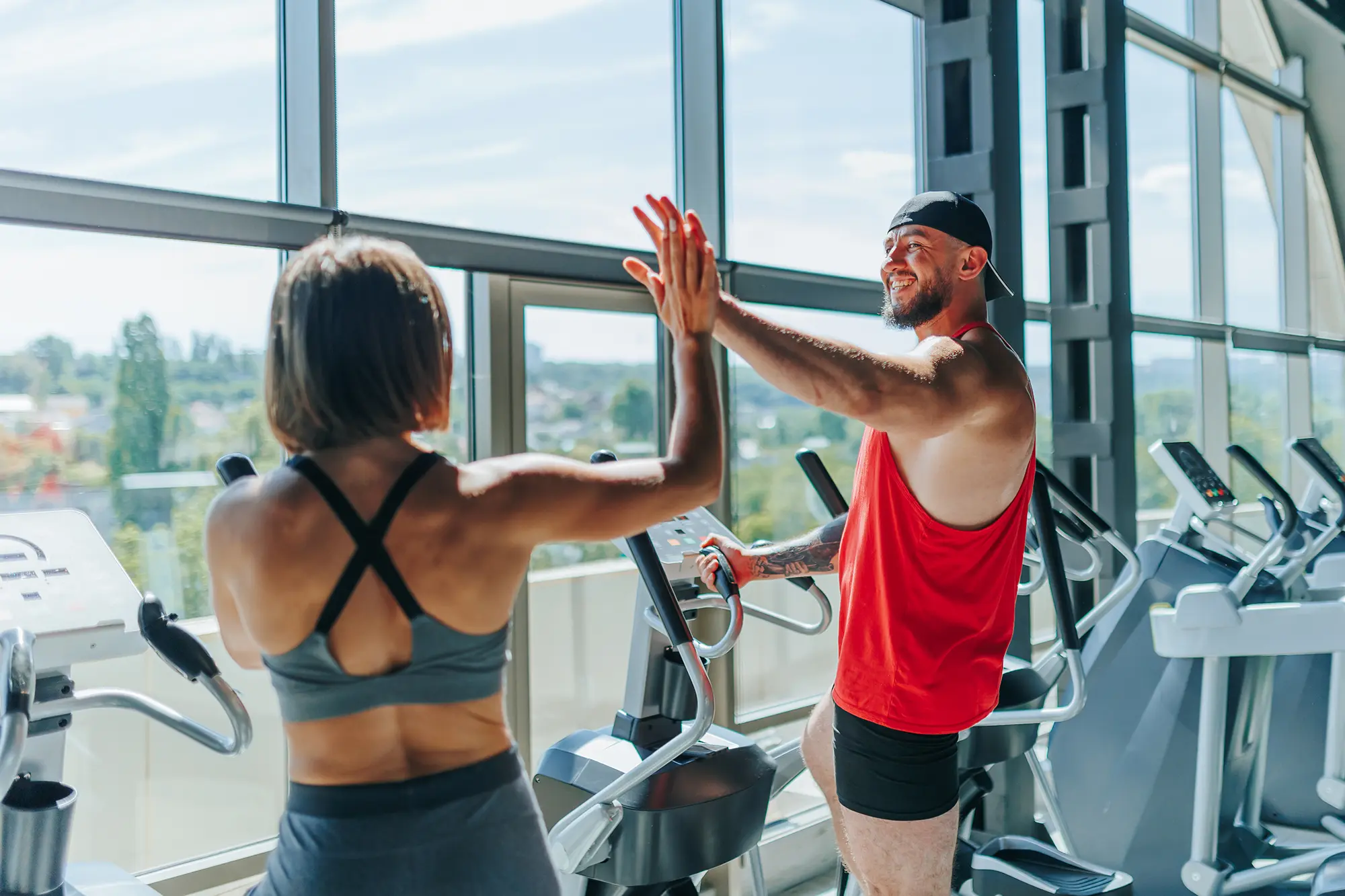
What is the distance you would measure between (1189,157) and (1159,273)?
3.16 feet

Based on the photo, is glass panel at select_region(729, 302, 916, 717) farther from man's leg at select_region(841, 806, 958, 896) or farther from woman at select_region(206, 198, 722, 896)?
woman at select_region(206, 198, 722, 896)

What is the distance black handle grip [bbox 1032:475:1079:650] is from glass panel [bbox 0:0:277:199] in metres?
2.00

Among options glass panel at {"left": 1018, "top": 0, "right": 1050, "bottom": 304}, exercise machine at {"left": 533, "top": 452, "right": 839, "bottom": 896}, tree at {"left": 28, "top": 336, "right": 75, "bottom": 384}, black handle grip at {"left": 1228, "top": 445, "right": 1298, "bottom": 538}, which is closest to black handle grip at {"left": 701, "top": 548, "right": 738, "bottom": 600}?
exercise machine at {"left": 533, "top": 452, "right": 839, "bottom": 896}

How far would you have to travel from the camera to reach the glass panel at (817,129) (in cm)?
379

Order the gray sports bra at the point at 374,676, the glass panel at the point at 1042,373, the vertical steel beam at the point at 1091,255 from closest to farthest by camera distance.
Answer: the gray sports bra at the point at 374,676 < the vertical steel beam at the point at 1091,255 < the glass panel at the point at 1042,373

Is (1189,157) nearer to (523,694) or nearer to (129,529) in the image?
(523,694)

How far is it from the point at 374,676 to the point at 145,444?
151cm

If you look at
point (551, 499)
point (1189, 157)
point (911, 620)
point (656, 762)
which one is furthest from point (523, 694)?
point (1189, 157)

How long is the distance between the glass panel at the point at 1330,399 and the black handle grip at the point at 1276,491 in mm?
4471

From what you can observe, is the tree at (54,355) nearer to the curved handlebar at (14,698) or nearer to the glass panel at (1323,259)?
the curved handlebar at (14,698)

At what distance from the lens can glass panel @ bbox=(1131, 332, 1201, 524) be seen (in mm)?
6004

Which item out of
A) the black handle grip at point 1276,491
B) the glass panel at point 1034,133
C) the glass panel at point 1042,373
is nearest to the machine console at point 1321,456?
the black handle grip at point 1276,491

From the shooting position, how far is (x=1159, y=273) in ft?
20.5

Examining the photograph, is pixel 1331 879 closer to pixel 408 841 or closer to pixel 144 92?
pixel 408 841
